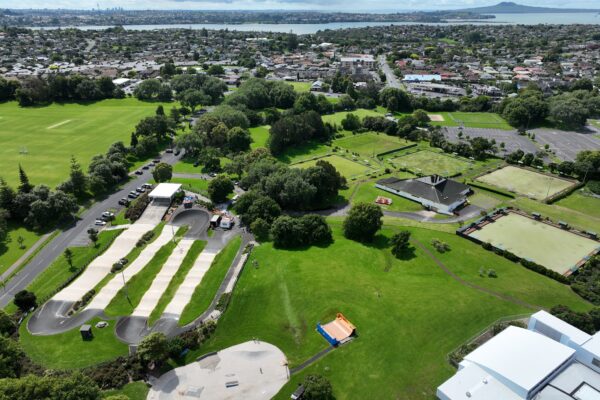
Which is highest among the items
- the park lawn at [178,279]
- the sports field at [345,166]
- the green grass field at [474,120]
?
the green grass field at [474,120]

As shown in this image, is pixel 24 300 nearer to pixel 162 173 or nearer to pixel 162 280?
pixel 162 280

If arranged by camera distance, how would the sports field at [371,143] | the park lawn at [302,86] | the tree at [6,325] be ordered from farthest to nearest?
1. the park lawn at [302,86]
2. the sports field at [371,143]
3. the tree at [6,325]

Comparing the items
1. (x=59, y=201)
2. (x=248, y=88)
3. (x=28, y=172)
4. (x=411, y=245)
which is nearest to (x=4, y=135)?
(x=28, y=172)

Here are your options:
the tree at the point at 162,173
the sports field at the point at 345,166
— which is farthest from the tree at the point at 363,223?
the tree at the point at 162,173

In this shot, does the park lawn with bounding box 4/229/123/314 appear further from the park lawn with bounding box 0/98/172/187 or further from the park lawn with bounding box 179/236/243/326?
the park lawn with bounding box 0/98/172/187

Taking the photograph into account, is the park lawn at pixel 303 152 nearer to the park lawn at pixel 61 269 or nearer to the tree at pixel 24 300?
the park lawn at pixel 61 269

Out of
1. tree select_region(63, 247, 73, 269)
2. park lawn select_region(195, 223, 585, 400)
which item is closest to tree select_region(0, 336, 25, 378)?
park lawn select_region(195, 223, 585, 400)

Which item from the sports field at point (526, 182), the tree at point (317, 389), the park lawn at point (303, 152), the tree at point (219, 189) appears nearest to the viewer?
the tree at point (317, 389)
